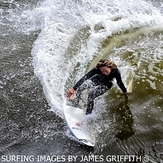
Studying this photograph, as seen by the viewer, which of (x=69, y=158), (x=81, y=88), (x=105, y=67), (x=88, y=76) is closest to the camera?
(x=69, y=158)

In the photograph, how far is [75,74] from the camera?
31.4 feet

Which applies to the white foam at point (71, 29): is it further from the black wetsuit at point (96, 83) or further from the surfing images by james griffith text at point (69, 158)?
the surfing images by james griffith text at point (69, 158)

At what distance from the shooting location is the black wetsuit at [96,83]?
305 inches

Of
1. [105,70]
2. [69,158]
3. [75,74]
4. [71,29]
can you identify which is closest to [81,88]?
[105,70]

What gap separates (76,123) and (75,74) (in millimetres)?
2372

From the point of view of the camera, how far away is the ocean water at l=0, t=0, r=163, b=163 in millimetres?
7230

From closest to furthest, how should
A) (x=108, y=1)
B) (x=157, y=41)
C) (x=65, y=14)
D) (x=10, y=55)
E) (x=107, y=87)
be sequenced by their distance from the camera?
1. (x=107, y=87)
2. (x=10, y=55)
3. (x=157, y=41)
4. (x=65, y=14)
5. (x=108, y=1)

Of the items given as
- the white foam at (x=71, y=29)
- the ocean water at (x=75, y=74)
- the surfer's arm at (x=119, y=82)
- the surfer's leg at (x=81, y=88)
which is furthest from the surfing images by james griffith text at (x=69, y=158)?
the surfer's arm at (x=119, y=82)

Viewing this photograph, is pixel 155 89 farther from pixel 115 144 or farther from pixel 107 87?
pixel 115 144

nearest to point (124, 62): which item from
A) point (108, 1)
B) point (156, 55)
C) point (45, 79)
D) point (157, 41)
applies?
point (156, 55)

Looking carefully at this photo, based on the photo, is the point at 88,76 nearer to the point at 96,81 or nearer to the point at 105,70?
the point at 96,81

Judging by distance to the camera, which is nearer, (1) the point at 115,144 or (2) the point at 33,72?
(1) the point at 115,144

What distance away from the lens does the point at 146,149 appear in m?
7.25

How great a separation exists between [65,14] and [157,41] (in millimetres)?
3860
